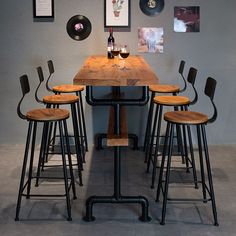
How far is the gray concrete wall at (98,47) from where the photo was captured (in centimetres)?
462

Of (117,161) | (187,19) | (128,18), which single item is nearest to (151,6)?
(128,18)

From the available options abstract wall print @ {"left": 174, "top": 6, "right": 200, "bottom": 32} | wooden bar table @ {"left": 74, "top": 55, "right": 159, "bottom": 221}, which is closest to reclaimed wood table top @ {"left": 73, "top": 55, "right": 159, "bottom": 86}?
wooden bar table @ {"left": 74, "top": 55, "right": 159, "bottom": 221}

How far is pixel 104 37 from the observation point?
466 cm

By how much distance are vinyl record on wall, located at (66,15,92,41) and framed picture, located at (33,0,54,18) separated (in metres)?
0.23

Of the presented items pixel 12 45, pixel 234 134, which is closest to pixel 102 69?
pixel 12 45

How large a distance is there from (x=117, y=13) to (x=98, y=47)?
427 mm

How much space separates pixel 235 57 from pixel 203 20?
1.85 feet

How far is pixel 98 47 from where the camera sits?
15.3 feet

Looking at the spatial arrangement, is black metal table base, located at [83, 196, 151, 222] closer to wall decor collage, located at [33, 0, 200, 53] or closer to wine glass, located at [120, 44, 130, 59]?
wine glass, located at [120, 44, 130, 59]

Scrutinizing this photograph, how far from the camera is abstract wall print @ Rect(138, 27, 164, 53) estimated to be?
465 cm

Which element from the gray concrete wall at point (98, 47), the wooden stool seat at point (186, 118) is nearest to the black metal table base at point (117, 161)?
the wooden stool seat at point (186, 118)

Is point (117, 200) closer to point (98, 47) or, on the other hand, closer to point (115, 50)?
point (115, 50)

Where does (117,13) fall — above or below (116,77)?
above

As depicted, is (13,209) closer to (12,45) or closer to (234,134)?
(12,45)
